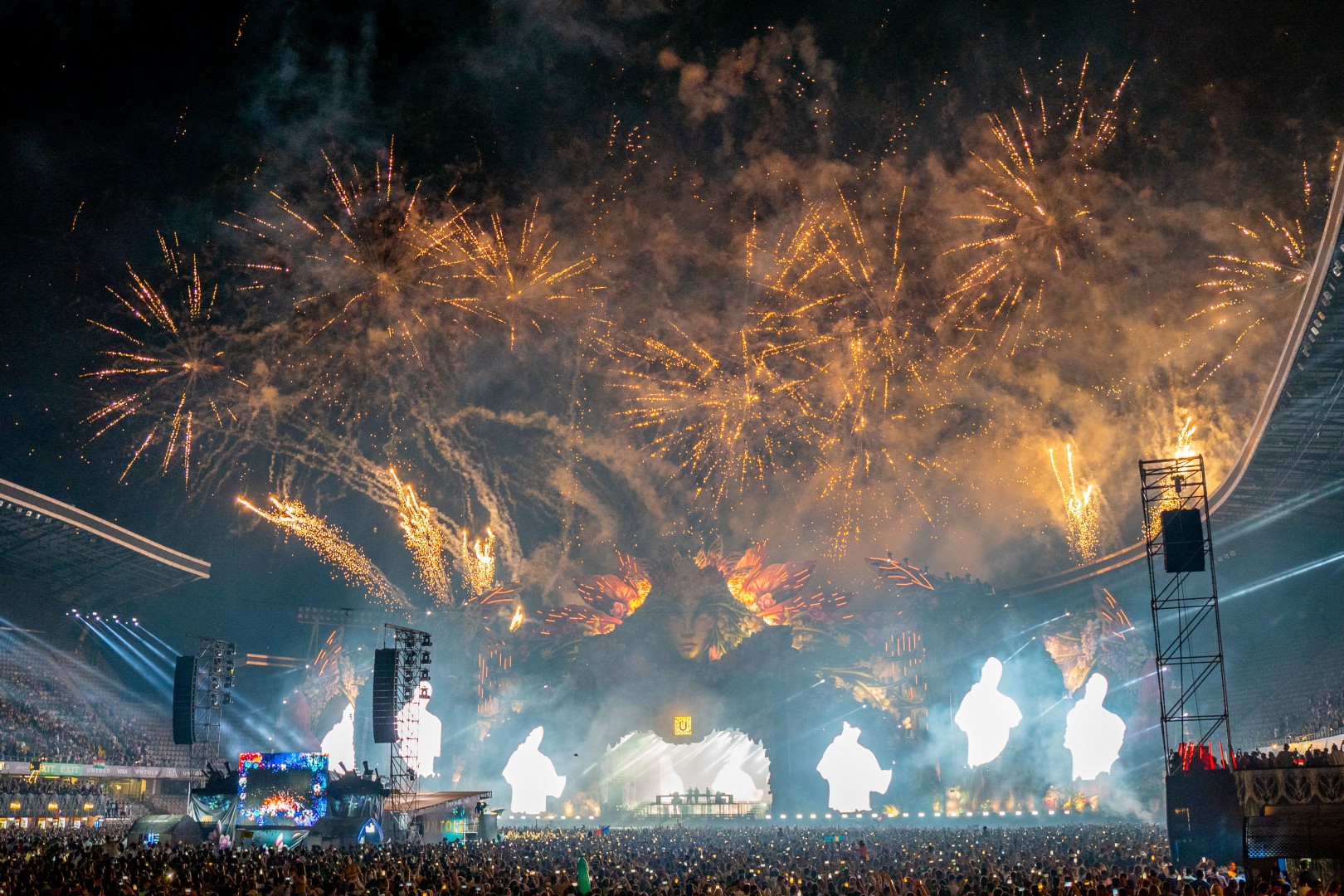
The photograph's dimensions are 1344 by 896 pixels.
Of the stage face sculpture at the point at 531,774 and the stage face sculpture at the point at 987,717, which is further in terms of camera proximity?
the stage face sculpture at the point at 531,774

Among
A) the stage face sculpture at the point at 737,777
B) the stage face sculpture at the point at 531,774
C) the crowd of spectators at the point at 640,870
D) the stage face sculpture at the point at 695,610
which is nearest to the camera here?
the crowd of spectators at the point at 640,870

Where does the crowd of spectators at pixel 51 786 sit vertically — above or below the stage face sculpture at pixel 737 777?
above

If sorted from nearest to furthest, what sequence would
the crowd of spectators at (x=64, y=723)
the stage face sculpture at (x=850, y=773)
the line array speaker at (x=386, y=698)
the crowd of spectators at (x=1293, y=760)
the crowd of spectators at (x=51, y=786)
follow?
the crowd of spectators at (x=1293, y=760) < the line array speaker at (x=386, y=698) < the crowd of spectators at (x=51, y=786) < the crowd of spectators at (x=64, y=723) < the stage face sculpture at (x=850, y=773)

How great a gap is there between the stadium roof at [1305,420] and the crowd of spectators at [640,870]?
11.3m

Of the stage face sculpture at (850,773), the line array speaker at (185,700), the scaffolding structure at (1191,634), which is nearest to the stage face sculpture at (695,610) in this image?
the stage face sculpture at (850,773)

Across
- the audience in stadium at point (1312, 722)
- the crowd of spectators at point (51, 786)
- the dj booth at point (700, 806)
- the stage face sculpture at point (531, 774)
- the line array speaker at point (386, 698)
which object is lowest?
the dj booth at point (700, 806)

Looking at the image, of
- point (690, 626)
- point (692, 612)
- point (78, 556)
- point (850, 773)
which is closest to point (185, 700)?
point (78, 556)

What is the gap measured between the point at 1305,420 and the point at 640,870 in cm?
2120

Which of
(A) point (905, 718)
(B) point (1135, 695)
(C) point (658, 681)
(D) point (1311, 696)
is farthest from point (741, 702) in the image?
(D) point (1311, 696)

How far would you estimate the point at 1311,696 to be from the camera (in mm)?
39031

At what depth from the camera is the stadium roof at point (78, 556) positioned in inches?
1571

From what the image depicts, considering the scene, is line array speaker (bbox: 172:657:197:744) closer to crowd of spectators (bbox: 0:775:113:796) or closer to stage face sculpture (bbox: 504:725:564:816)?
crowd of spectators (bbox: 0:775:113:796)

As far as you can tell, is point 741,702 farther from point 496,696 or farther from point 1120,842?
point 1120,842

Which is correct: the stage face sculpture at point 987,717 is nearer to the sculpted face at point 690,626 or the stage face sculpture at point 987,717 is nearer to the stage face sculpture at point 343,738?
the sculpted face at point 690,626
